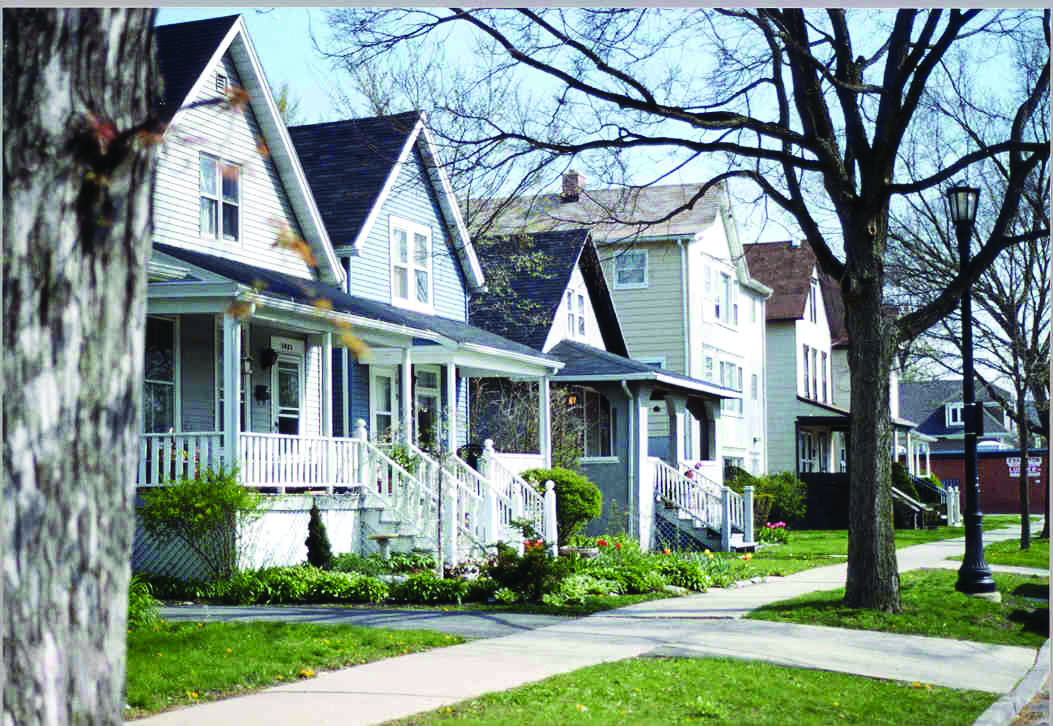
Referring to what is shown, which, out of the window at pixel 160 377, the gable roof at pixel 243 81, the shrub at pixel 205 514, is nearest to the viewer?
the shrub at pixel 205 514

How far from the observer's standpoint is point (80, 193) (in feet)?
12.6

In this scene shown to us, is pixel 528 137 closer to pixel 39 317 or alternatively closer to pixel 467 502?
pixel 467 502

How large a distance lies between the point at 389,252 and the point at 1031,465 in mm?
37192

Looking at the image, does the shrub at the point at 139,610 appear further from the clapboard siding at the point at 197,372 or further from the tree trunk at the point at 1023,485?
the tree trunk at the point at 1023,485

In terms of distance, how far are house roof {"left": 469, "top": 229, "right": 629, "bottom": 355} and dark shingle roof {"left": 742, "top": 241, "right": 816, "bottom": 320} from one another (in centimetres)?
1437

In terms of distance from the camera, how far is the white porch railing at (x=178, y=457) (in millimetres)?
16250

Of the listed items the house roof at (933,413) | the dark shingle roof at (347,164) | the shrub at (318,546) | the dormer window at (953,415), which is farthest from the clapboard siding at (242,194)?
A: the dormer window at (953,415)

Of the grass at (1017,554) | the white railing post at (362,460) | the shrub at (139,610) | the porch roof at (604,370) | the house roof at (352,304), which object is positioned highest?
the house roof at (352,304)

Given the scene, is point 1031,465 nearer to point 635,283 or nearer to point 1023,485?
point 635,283

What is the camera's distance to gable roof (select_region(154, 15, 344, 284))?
18.8 m

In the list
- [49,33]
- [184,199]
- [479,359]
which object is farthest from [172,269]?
[49,33]

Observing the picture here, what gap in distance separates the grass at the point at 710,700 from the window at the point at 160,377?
10.2 metres

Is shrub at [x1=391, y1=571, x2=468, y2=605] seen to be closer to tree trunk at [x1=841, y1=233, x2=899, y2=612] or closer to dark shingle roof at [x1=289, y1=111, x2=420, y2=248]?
tree trunk at [x1=841, y1=233, x2=899, y2=612]

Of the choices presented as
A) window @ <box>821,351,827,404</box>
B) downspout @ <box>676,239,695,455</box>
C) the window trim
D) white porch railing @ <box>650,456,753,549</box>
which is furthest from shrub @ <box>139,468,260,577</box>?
window @ <box>821,351,827,404</box>
